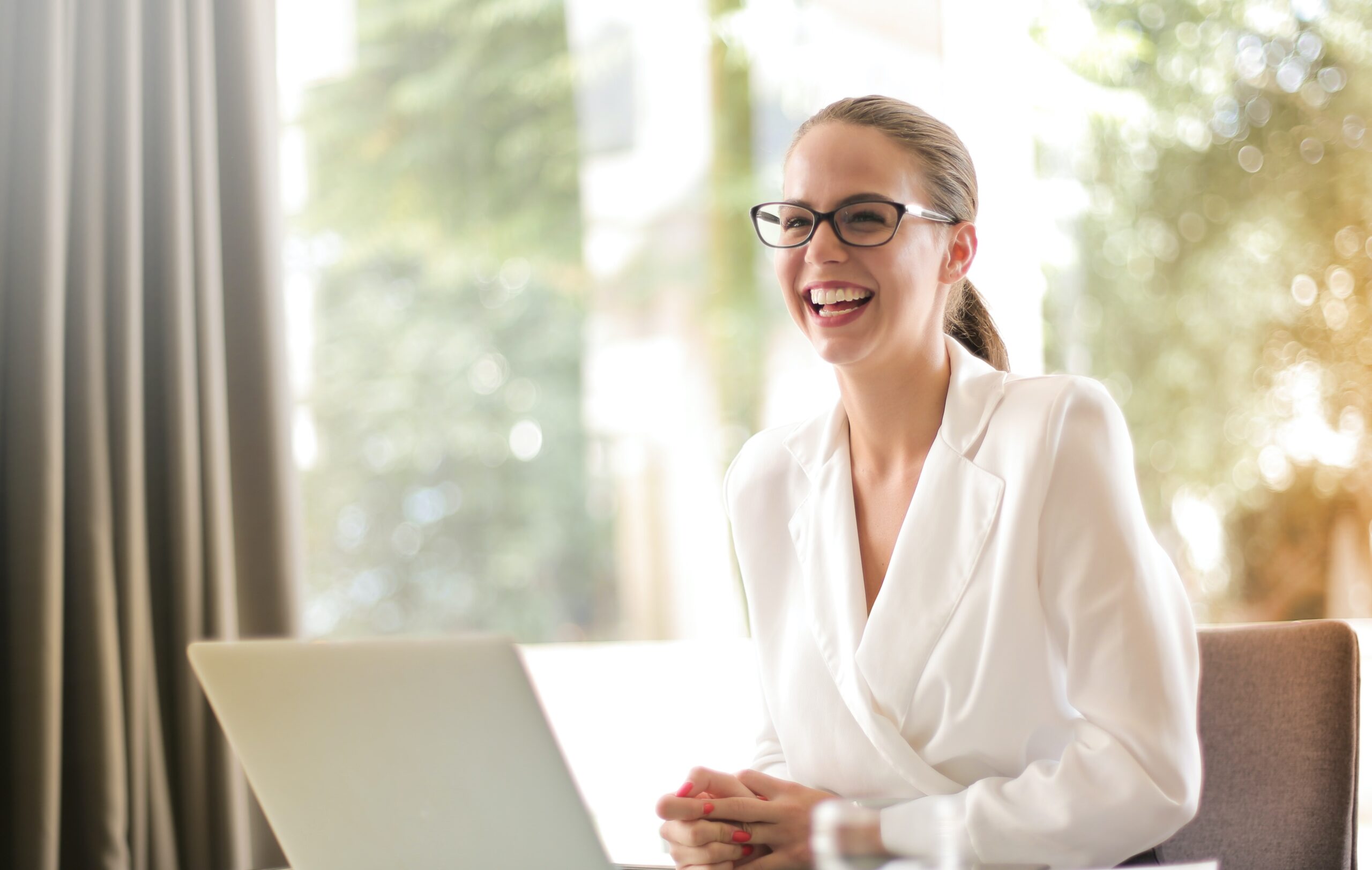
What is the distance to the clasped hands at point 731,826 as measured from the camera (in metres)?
1.16

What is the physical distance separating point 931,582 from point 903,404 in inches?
10.4

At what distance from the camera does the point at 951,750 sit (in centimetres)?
125

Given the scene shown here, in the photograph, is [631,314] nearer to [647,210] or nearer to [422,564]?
[647,210]

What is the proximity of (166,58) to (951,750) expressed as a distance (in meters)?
1.74

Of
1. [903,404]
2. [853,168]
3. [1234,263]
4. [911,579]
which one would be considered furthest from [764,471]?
[1234,263]

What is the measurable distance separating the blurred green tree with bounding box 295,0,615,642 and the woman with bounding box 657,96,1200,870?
139cm

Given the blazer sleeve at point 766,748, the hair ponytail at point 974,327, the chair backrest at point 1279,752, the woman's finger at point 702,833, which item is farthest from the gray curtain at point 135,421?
the chair backrest at point 1279,752

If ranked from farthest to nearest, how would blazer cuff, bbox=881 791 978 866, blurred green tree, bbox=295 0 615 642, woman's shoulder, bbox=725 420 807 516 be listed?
blurred green tree, bbox=295 0 615 642, woman's shoulder, bbox=725 420 807 516, blazer cuff, bbox=881 791 978 866

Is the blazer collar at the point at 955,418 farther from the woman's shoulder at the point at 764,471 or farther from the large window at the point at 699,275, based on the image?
the large window at the point at 699,275

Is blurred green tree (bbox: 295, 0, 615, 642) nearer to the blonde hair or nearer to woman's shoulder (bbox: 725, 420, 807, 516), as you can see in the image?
woman's shoulder (bbox: 725, 420, 807, 516)

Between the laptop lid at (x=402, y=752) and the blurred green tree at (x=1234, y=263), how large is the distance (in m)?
1.86

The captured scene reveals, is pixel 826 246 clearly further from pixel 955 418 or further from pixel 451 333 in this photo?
pixel 451 333

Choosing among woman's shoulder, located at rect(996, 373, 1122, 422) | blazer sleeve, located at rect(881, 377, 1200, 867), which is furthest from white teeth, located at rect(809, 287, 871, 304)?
blazer sleeve, located at rect(881, 377, 1200, 867)

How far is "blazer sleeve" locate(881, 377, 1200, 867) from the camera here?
43.0 inches
